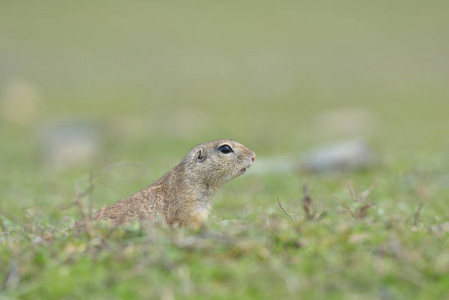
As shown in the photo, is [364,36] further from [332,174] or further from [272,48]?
[332,174]

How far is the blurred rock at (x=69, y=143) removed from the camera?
931 inches

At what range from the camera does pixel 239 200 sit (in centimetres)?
1366

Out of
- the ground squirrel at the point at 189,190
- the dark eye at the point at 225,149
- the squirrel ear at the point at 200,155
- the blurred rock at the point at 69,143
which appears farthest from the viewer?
the blurred rock at the point at 69,143

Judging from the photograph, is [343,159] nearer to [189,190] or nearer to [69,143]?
[189,190]

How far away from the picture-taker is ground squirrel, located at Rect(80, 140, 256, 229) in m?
7.96

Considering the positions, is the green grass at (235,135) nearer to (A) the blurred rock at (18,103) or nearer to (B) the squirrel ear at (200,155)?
(A) the blurred rock at (18,103)

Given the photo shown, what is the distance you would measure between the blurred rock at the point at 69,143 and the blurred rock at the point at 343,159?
9.97 m

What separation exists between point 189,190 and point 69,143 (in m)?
16.9

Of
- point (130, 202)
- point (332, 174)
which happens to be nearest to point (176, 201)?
point (130, 202)

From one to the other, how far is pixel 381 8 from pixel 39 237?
83394 mm

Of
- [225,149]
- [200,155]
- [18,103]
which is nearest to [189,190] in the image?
[200,155]

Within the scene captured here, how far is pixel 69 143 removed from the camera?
24.3 metres

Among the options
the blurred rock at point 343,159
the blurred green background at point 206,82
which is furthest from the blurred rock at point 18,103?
the blurred rock at point 343,159

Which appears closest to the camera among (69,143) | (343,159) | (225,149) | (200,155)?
(200,155)
